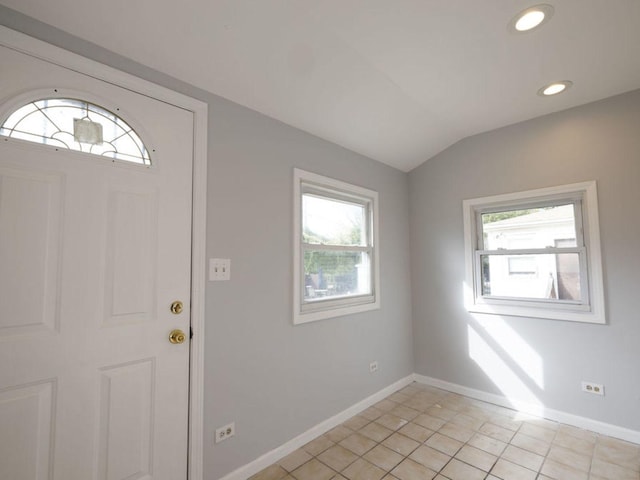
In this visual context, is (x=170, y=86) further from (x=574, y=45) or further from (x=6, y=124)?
(x=574, y=45)

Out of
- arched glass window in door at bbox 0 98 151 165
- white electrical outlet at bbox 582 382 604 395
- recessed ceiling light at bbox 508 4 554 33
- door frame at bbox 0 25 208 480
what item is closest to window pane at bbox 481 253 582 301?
white electrical outlet at bbox 582 382 604 395

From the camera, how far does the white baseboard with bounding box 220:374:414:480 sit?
6.37ft

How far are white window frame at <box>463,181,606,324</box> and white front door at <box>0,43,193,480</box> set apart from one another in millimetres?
2702

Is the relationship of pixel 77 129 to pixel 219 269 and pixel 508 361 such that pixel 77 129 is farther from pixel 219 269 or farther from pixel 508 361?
pixel 508 361

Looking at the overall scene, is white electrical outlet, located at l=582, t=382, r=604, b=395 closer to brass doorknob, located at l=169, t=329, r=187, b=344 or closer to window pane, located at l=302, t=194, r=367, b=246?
window pane, located at l=302, t=194, r=367, b=246

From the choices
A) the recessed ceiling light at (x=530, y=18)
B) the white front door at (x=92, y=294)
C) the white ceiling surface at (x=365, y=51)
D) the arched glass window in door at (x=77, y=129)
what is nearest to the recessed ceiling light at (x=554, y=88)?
the white ceiling surface at (x=365, y=51)

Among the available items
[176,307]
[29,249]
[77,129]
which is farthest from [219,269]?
[77,129]

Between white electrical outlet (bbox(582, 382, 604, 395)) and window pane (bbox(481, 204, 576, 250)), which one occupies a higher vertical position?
window pane (bbox(481, 204, 576, 250))

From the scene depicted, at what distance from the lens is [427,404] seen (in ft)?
9.70

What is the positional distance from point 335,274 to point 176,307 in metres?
1.47

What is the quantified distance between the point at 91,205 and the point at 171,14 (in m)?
0.97

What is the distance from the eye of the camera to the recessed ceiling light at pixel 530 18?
1621mm

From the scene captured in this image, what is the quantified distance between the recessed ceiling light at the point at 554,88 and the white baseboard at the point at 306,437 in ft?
9.76

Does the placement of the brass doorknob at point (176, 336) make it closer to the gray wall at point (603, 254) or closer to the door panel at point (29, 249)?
the door panel at point (29, 249)
